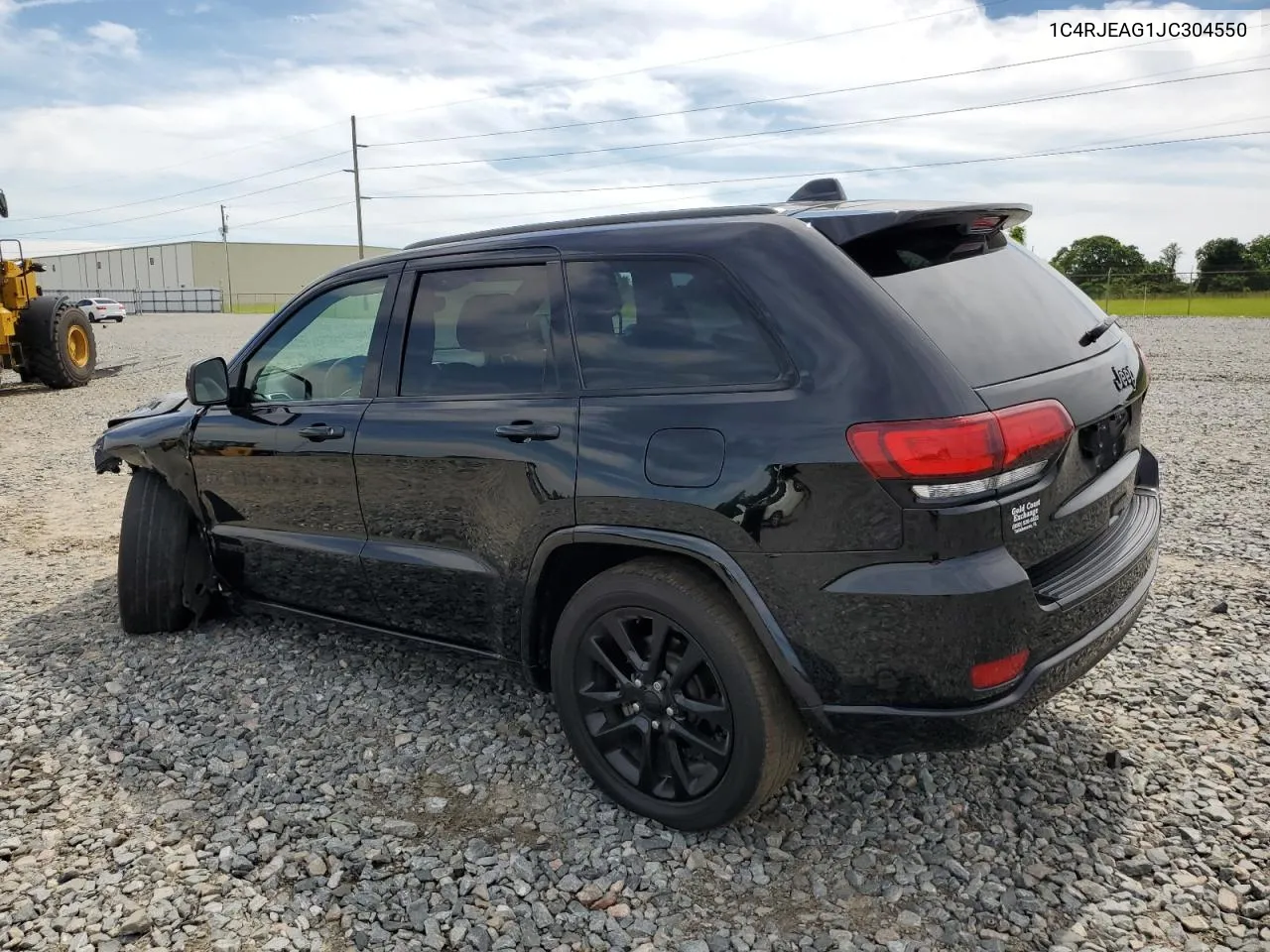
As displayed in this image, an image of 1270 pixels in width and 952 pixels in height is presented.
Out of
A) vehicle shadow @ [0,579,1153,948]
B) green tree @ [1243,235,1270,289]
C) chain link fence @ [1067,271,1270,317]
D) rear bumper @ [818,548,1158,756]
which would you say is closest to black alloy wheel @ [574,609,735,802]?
vehicle shadow @ [0,579,1153,948]

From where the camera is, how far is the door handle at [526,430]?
3.09 metres

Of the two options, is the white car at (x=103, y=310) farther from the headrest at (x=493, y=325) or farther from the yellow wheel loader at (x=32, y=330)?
the headrest at (x=493, y=325)

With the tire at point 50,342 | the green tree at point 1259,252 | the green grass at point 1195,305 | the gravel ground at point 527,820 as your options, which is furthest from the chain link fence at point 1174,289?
the gravel ground at point 527,820

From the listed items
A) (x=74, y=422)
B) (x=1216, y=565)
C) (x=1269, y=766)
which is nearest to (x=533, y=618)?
(x=1269, y=766)

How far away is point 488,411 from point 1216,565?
399 cm

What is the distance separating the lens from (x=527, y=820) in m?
3.14

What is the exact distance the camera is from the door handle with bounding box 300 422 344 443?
149 inches

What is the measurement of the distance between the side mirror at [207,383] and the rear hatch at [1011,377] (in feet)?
8.40

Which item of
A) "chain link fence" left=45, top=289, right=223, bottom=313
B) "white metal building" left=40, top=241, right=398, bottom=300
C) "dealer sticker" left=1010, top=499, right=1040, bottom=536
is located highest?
"white metal building" left=40, top=241, right=398, bottom=300

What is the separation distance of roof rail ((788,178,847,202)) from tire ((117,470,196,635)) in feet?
10.1

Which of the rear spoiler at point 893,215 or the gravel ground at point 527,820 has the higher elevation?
the rear spoiler at point 893,215

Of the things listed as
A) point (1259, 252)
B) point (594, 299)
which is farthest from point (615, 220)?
point (1259, 252)

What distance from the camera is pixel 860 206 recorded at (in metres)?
3.05

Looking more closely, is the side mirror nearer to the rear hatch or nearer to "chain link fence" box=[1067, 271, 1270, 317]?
the rear hatch
